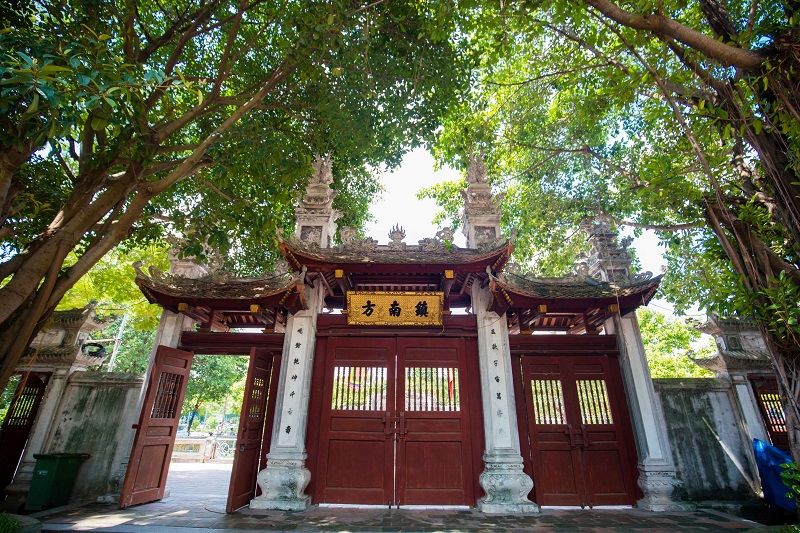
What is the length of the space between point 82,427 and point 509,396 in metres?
8.13

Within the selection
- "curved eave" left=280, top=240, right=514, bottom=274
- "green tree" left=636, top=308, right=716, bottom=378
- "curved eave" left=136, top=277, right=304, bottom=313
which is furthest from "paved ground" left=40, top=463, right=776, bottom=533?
"green tree" left=636, top=308, right=716, bottom=378

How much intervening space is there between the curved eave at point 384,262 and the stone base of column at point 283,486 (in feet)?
11.4

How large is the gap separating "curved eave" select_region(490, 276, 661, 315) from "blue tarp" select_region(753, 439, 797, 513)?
2.96 meters

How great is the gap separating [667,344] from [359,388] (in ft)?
69.0

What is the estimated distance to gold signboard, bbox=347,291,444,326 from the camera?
25.8ft

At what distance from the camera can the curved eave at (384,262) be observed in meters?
7.32

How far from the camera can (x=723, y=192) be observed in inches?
185

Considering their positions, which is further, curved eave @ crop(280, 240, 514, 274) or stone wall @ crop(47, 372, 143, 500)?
curved eave @ crop(280, 240, 514, 274)

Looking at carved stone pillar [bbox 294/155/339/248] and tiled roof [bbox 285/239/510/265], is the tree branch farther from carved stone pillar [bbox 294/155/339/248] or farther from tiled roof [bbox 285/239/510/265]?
carved stone pillar [bbox 294/155/339/248]

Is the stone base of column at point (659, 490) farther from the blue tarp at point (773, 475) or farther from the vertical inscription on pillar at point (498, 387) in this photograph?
the vertical inscription on pillar at point (498, 387)

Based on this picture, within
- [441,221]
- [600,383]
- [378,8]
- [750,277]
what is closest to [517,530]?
[600,383]

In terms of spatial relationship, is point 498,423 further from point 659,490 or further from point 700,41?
point 700,41

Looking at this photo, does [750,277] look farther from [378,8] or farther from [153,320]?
[153,320]

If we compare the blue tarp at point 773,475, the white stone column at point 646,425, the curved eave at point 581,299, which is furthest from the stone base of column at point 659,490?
the curved eave at point 581,299
